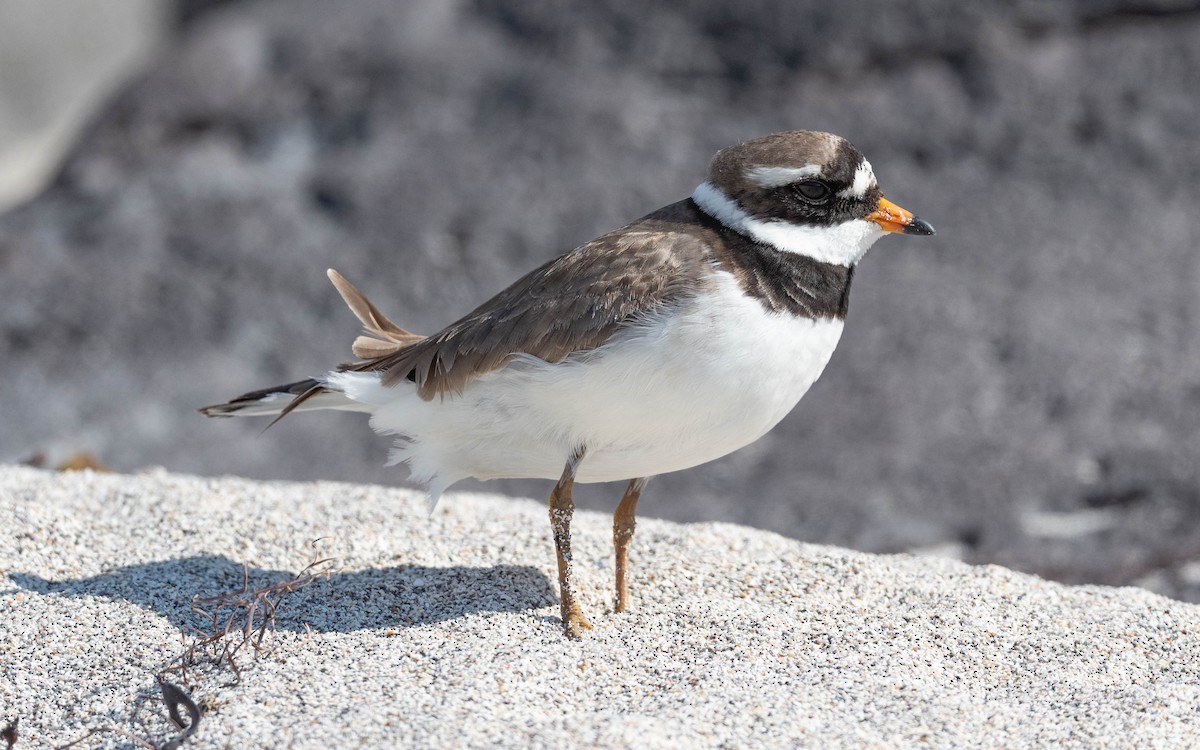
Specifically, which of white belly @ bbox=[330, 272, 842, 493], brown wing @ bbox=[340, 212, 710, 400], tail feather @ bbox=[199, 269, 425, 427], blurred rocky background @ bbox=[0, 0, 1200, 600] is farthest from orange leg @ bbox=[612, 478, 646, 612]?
blurred rocky background @ bbox=[0, 0, 1200, 600]

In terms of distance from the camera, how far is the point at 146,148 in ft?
33.7

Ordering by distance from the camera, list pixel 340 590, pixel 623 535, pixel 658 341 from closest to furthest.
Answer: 1. pixel 658 341
2. pixel 340 590
3. pixel 623 535

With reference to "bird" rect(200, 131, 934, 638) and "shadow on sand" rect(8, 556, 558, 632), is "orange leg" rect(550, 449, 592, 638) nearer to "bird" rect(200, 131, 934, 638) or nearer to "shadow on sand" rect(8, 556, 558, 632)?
"bird" rect(200, 131, 934, 638)

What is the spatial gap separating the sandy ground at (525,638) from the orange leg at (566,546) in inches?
2.7

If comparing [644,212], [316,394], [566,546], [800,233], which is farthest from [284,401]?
[644,212]

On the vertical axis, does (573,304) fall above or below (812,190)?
below

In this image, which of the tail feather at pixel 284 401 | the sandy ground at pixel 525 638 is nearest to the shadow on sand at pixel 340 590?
the sandy ground at pixel 525 638

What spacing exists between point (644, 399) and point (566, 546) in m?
0.68

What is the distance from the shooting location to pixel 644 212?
9.49 meters

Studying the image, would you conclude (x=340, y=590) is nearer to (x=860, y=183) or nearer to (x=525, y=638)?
(x=525, y=638)

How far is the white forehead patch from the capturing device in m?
4.38

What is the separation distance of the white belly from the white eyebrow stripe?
0.42 m

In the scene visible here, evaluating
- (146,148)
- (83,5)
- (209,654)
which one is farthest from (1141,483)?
(83,5)

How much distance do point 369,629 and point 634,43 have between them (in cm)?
695
